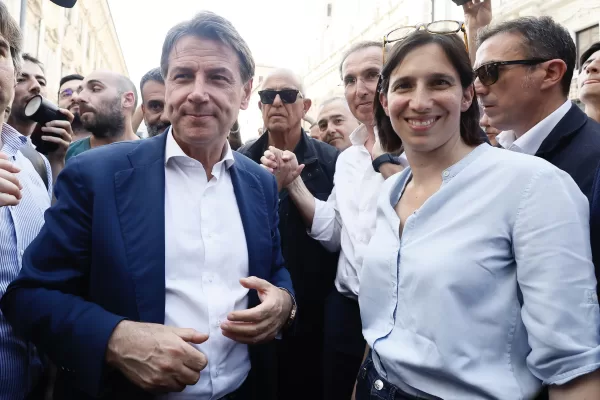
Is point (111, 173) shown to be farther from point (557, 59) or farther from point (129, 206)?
point (557, 59)

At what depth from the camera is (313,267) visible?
109 inches

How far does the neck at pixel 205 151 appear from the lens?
1897mm

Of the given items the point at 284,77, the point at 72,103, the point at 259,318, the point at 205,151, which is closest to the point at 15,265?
the point at 205,151

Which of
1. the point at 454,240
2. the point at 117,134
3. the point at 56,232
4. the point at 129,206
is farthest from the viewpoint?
the point at 117,134

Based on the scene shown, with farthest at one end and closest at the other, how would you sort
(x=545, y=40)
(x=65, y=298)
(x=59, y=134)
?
(x=59, y=134)
(x=545, y=40)
(x=65, y=298)

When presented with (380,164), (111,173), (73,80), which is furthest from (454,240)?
(73,80)

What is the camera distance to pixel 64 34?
16.3 m

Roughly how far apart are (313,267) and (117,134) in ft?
7.28

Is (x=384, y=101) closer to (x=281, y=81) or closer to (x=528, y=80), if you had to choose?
(x=528, y=80)

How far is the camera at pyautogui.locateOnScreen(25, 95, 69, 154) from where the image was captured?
2777 millimetres

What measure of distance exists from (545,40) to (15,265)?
2.56m

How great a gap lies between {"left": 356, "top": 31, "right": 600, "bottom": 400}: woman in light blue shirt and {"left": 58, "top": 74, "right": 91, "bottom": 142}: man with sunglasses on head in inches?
150

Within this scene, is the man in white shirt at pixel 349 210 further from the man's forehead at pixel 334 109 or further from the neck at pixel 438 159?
the man's forehead at pixel 334 109

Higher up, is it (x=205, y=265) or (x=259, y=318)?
(x=205, y=265)
